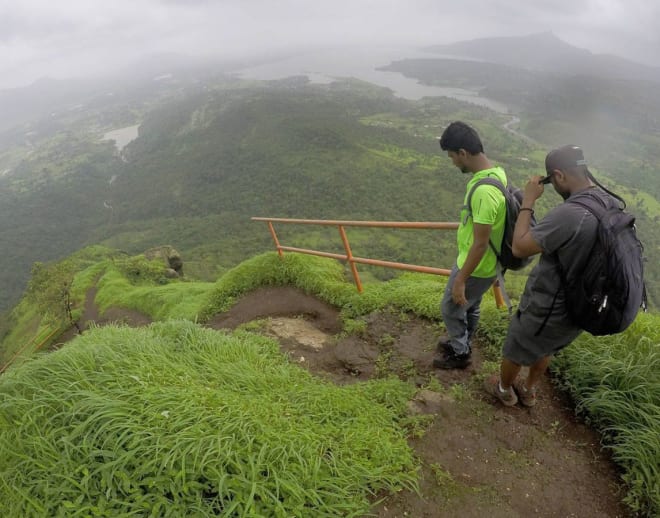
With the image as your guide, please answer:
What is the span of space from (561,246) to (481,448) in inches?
62.0

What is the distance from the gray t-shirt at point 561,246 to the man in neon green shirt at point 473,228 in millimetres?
418

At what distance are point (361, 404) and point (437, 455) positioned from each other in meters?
0.66

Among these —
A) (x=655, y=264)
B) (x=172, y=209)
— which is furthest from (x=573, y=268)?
(x=172, y=209)

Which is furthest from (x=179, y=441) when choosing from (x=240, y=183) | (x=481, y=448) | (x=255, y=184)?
(x=240, y=183)

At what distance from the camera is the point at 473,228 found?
2684 millimetres

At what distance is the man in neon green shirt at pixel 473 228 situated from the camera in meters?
2.57

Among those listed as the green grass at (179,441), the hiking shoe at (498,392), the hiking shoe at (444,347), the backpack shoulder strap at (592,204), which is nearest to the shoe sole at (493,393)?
the hiking shoe at (498,392)

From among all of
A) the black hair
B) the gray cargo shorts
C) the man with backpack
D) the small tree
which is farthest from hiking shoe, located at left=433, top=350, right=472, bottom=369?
the small tree

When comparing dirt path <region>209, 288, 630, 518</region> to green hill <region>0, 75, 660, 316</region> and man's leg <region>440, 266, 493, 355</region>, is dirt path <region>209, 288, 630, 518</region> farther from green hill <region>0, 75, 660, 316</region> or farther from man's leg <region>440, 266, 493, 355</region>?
green hill <region>0, 75, 660, 316</region>

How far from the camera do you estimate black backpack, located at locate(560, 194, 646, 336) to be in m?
1.97

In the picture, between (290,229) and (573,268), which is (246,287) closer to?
(573,268)

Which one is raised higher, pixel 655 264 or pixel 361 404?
pixel 361 404

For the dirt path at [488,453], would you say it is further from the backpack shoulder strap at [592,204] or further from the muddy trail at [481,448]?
the backpack shoulder strap at [592,204]

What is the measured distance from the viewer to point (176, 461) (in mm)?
2107
